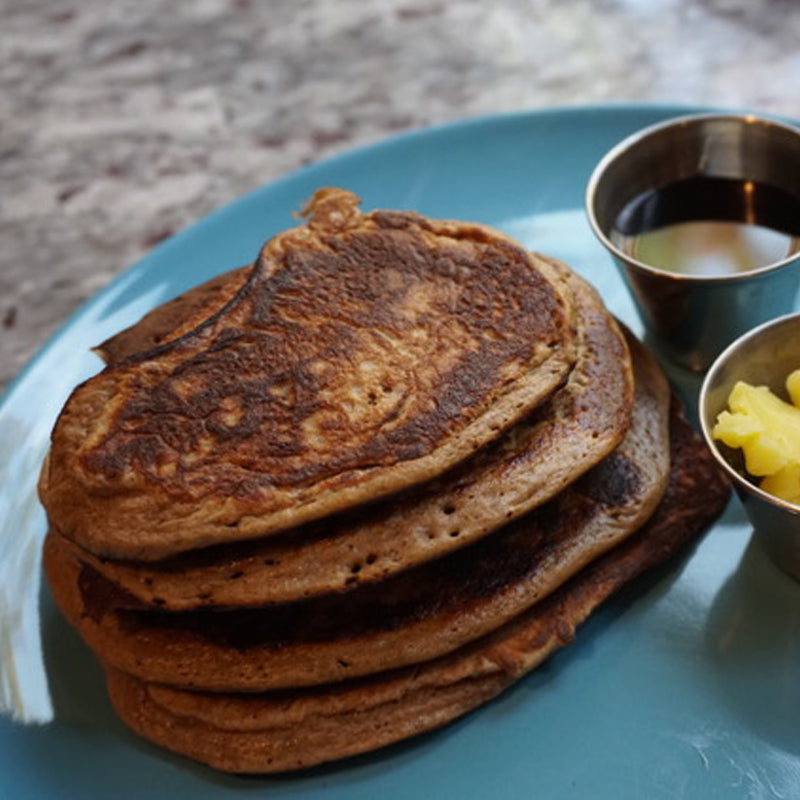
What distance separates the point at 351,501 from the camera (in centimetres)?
204

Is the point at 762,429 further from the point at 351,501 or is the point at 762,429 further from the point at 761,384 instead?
the point at 351,501

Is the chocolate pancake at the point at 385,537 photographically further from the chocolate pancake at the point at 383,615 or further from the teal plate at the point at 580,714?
the teal plate at the point at 580,714

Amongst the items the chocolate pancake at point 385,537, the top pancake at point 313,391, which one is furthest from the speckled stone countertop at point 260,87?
the chocolate pancake at point 385,537

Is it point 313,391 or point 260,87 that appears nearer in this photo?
point 313,391

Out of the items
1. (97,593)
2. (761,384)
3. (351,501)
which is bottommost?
(97,593)

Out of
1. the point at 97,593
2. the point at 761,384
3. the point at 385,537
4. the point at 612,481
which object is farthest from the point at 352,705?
the point at 761,384

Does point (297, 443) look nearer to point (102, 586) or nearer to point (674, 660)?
point (102, 586)

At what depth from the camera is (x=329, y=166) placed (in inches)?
133

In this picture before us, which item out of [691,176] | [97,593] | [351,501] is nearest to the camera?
[351,501]

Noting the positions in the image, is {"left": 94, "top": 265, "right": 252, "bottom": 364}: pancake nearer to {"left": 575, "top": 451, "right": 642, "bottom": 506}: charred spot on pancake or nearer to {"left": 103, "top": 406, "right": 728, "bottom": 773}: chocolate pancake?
{"left": 103, "top": 406, "right": 728, "bottom": 773}: chocolate pancake

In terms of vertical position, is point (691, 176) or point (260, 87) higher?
point (691, 176)

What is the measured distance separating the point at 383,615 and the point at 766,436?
83cm

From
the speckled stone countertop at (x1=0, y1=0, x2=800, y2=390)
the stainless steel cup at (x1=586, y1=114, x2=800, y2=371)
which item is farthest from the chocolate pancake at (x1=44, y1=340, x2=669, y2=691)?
the speckled stone countertop at (x1=0, y1=0, x2=800, y2=390)

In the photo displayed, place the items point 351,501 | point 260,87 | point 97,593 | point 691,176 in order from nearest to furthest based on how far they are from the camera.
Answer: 1. point 351,501
2. point 97,593
3. point 691,176
4. point 260,87
